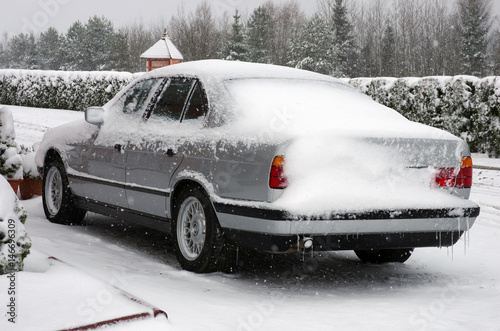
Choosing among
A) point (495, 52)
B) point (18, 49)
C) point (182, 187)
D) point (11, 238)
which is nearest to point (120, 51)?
point (495, 52)

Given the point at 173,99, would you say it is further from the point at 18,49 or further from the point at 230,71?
the point at 18,49

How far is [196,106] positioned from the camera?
18.0 feet

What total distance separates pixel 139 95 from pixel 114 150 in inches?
22.8

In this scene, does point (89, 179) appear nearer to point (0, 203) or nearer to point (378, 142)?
point (0, 203)

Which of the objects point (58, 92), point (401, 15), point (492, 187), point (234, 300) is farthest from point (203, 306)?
point (401, 15)

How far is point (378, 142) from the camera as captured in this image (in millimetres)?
4695

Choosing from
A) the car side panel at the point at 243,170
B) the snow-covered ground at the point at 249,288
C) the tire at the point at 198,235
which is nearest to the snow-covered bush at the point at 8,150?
the snow-covered ground at the point at 249,288

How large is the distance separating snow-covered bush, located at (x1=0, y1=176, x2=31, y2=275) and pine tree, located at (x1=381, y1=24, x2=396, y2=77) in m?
58.5

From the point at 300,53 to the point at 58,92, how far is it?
22179 mm

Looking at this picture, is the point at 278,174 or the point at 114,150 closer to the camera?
the point at 278,174

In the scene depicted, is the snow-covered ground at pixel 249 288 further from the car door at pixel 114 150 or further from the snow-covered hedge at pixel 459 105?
the snow-covered hedge at pixel 459 105

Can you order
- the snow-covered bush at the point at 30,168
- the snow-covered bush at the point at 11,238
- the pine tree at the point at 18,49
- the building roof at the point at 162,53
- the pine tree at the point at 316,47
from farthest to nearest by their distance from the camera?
the pine tree at the point at 18,49, the pine tree at the point at 316,47, the building roof at the point at 162,53, the snow-covered bush at the point at 30,168, the snow-covered bush at the point at 11,238

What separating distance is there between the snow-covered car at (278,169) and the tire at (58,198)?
3.23 ft

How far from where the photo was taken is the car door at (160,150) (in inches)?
215
